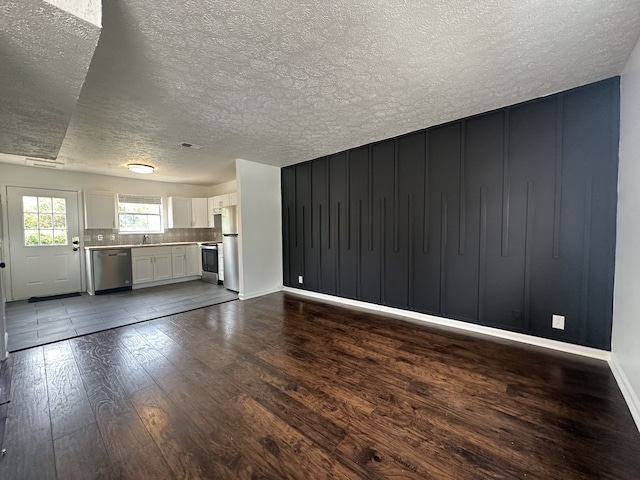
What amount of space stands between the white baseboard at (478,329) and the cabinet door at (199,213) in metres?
4.15

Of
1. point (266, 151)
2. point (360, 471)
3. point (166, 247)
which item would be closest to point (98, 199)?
point (166, 247)

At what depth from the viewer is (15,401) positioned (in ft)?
6.23

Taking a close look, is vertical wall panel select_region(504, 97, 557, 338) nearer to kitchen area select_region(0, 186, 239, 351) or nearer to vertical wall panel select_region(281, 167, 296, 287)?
vertical wall panel select_region(281, 167, 296, 287)

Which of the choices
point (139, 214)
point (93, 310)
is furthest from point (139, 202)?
point (93, 310)

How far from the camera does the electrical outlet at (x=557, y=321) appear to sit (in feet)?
8.31

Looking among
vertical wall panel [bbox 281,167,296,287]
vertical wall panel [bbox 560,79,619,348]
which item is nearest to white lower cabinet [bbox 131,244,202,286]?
vertical wall panel [bbox 281,167,296,287]

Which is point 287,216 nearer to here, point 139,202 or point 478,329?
point 478,329

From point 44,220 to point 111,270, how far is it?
4.80 ft

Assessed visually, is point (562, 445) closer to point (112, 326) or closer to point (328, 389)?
point (328, 389)

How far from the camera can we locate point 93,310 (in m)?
4.07

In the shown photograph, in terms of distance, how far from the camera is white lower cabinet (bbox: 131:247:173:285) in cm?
559

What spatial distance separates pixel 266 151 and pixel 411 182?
7.50 ft

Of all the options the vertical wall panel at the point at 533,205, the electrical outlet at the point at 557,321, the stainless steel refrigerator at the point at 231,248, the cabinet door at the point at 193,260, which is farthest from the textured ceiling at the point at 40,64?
A: the cabinet door at the point at 193,260

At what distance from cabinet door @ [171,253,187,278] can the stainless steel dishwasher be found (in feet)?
2.99
